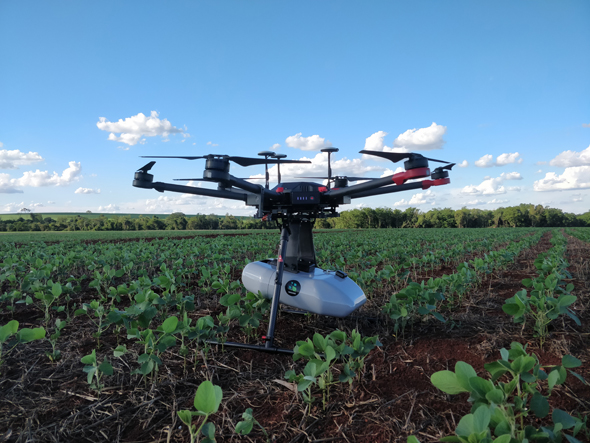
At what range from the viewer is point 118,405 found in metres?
2.29

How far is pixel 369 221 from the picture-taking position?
75.4 metres

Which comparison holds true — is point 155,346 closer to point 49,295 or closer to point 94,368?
point 94,368

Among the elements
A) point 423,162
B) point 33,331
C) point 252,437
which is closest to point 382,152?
point 423,162

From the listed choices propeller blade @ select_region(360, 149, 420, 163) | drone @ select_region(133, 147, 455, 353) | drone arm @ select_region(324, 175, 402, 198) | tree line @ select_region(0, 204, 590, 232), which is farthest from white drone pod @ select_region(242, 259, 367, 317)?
tree line @ select_region(0, 204, 590, 232)

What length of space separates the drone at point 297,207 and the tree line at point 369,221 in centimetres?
3423

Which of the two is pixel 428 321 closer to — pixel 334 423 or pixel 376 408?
pixel 376 408

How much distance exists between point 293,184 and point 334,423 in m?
1.98

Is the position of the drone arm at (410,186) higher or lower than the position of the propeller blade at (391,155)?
lower

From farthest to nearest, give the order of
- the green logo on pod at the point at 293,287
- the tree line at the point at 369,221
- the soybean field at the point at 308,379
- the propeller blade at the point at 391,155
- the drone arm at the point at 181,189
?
the tree line at the point at 369,221 < the green logo on pod at the point at 293,287 < the drone arm at the point at 181,189 < the propeller blade at the point at 391,155 < the soybean field at the point at 308,379

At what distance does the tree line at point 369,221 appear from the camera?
174 ft

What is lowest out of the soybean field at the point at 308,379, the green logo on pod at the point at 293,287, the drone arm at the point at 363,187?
the soybean field at the point at 308,379

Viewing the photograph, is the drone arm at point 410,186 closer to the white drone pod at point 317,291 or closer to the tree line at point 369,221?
the white drone pod at point 317,291

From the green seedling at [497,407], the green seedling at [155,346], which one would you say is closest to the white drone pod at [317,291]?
the green seedling at [155,346]

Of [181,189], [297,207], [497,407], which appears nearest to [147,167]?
[181,189]
